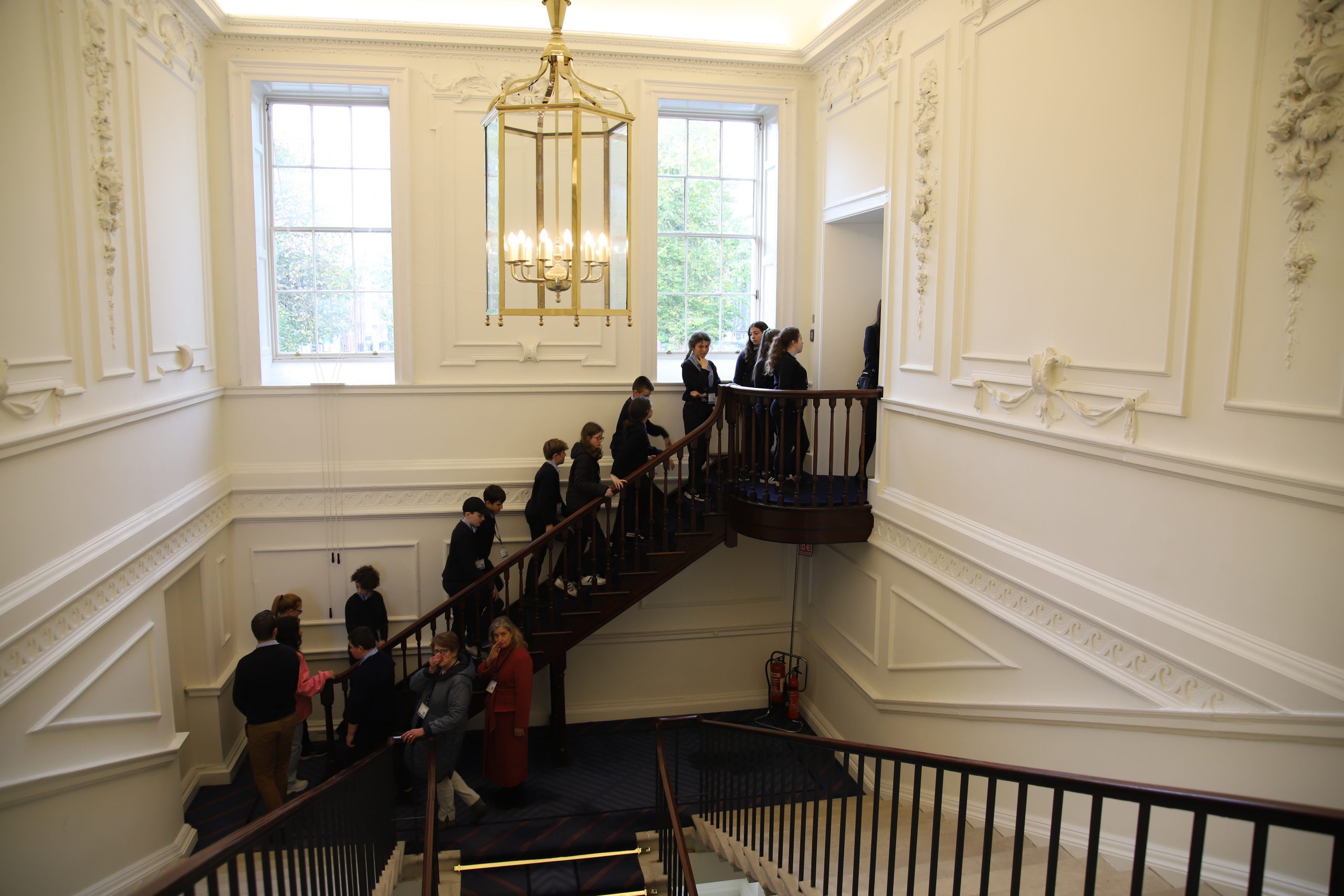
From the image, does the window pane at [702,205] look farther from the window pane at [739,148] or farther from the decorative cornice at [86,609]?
the decorative cornice at [86,609]

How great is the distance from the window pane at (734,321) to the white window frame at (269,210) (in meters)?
3.16

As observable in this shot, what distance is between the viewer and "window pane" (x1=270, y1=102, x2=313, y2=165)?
809 cm

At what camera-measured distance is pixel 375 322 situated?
27.5ft

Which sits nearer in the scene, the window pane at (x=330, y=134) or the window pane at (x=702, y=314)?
the window pane at (x=330, y=134)

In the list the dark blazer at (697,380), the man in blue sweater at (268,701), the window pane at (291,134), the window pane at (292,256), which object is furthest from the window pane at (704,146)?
the man in blue sweater at (268,701)

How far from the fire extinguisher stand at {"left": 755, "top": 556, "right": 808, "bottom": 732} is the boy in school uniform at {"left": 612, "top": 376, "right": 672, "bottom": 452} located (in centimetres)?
219

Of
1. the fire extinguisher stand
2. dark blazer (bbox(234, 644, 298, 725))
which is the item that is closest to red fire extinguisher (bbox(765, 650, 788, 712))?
the fire extinguisher stand

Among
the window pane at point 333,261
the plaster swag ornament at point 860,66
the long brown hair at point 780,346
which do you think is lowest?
the long brown hair at point 780,346

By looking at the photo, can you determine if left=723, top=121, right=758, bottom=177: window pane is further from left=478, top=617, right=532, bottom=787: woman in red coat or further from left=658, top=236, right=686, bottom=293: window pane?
left=478, top=617, right=532, bottom=787: woman in red coat

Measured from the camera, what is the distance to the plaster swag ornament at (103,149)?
5156mm

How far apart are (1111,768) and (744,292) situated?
5.86 meters

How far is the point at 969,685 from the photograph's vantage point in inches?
233

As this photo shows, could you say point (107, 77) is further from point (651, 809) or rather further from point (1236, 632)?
point (1236, 632)

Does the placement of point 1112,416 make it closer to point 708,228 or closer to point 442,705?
point 442,705
